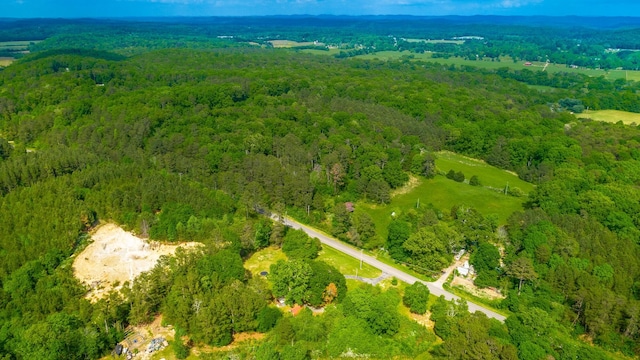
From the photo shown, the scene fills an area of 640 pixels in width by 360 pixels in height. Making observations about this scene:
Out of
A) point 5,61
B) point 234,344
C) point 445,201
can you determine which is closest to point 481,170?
point 445,201

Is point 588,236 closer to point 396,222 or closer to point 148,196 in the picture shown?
point 396,222

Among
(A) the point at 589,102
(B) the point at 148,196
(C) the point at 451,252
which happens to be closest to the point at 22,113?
(B) the point at 148,196

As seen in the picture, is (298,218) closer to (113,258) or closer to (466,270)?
(466,270)

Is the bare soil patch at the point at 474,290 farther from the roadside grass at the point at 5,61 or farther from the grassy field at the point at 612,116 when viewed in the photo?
the roadside grass at the point at 5,61

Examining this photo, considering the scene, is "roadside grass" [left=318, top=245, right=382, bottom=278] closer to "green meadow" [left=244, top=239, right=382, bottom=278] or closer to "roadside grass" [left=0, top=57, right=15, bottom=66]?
"green meadow" [left=244, top=239, right=382, bottom=278]

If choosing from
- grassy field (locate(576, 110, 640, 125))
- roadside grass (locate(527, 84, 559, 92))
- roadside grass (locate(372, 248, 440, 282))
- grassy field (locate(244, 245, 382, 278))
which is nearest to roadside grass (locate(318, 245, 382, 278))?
grassy field (locate(244, 245, 382, 278))
